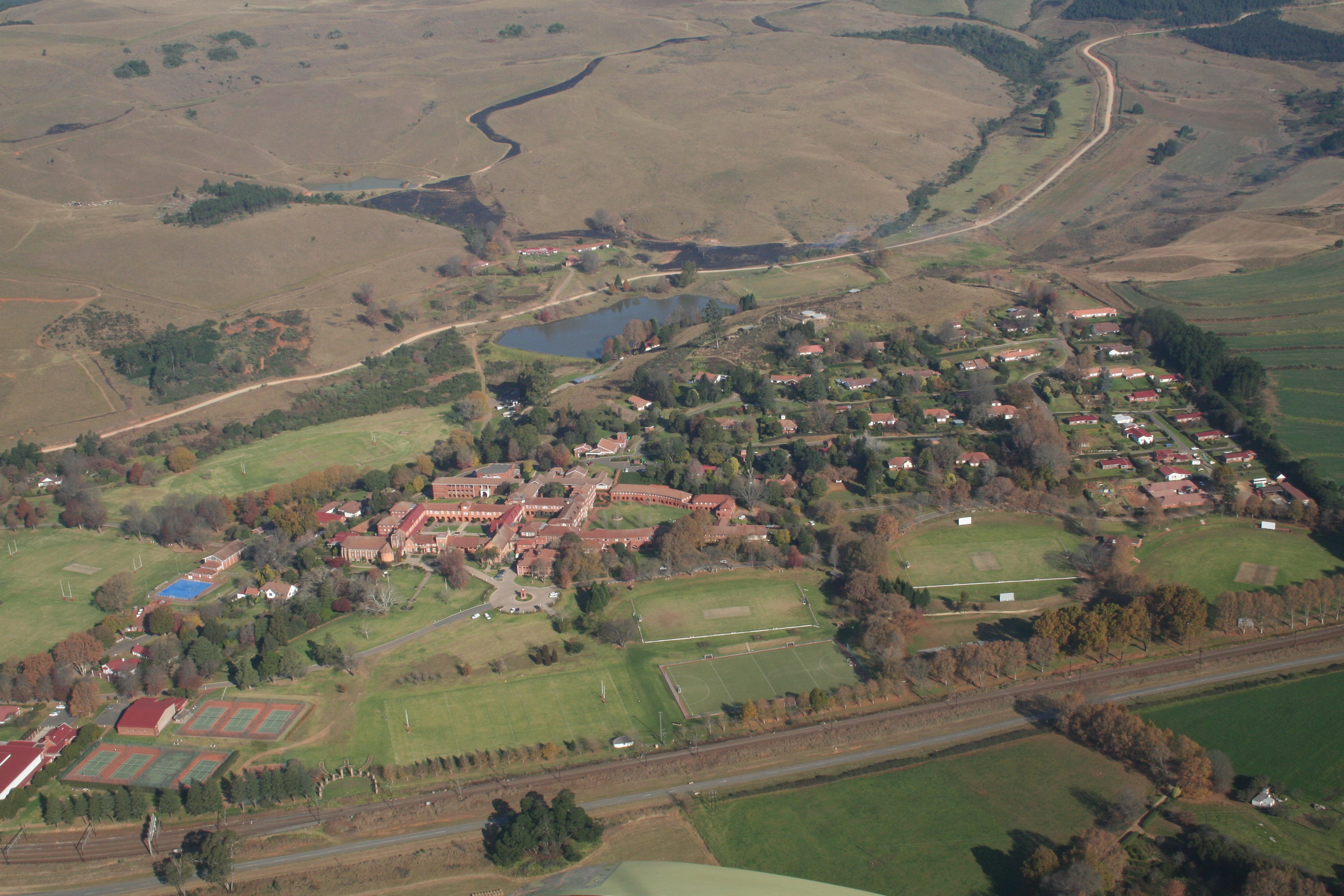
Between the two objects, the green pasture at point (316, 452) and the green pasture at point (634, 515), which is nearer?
the green pasture at point (634, 515)

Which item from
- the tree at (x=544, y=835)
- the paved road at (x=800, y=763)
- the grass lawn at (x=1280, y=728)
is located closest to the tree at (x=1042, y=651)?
the paved road at (x=800, y=763)

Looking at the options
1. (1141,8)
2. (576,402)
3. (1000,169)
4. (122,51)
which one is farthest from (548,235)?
(1141,8)

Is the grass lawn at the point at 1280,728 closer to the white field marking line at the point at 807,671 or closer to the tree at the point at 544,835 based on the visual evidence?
the white field marking line at the point at 807,671

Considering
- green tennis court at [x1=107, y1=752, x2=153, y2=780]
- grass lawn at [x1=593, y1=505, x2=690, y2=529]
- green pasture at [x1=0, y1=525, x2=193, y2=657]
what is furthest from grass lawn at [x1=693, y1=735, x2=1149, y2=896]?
green pasture at [x1=0, y1=525, x2=193, y2=657]

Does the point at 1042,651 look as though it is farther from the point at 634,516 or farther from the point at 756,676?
the point at 634,516

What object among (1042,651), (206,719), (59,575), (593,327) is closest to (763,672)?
(1042,651)

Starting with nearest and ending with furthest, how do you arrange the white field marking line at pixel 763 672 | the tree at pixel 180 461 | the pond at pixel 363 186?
the white field marking line at pixel 763 672 → the tree at pixel 180 461 → the pond at pixel 363 186
